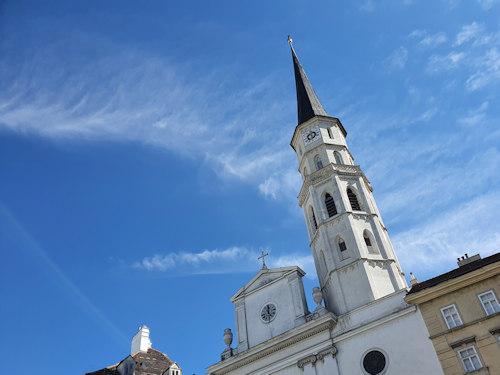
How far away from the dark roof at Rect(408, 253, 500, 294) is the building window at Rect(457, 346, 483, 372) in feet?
13.1

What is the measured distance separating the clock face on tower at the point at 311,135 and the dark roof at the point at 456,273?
55.4ft

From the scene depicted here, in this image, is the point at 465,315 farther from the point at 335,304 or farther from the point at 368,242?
the point at 368,242

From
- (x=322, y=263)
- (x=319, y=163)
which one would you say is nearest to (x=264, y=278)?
(x=322, y=263)

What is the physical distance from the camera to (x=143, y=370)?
37.7 meters

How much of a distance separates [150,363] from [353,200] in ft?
72.8

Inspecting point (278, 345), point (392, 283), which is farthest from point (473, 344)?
point (278, 345)

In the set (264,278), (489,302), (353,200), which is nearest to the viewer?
(489,302)

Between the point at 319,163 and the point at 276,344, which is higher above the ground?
the point at 319,163

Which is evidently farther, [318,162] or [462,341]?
[318,162]

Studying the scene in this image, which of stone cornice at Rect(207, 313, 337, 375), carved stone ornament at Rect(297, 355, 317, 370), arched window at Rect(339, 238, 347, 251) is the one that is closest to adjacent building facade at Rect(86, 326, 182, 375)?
stone cornice at Rect(207, 313, 337, 375)

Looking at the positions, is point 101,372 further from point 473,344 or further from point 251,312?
point 473,344

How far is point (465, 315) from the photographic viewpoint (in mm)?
23000

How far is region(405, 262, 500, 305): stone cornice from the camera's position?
23172mm

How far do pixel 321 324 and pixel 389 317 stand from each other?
13.7 ft
